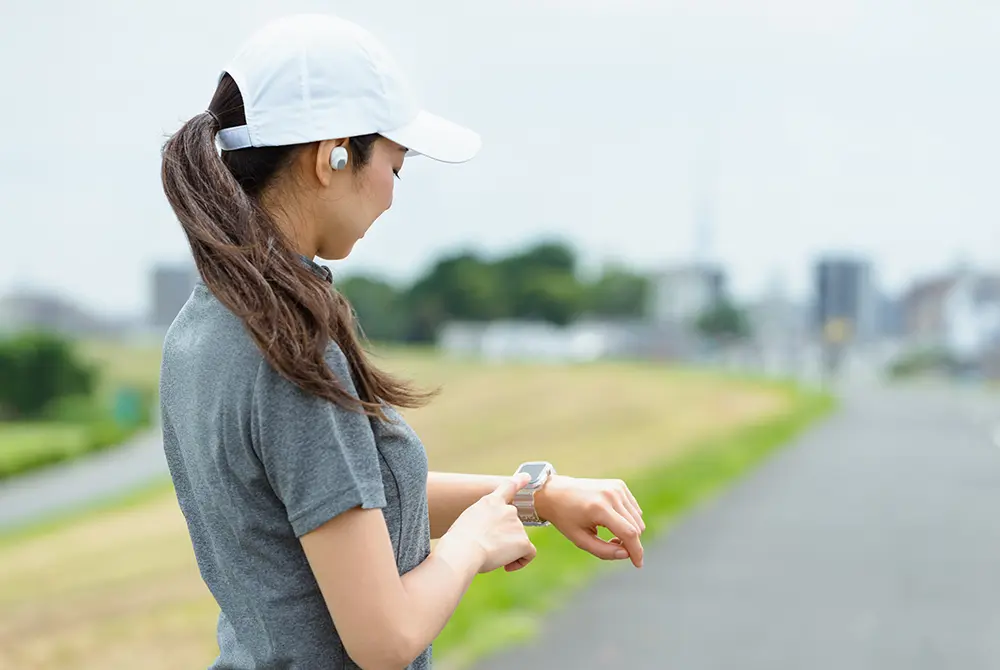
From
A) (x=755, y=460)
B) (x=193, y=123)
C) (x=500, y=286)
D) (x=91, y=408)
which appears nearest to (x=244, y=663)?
(x=193, y=123)

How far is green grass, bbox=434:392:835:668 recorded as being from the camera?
184 inches

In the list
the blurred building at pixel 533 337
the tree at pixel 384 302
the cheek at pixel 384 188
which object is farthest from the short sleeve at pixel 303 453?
the tree at pixel 384 302

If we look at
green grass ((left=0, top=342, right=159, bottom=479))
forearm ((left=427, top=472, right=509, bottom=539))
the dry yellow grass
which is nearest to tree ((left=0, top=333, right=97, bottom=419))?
green grass ((left=0, top=342, right=159, bottom=479))

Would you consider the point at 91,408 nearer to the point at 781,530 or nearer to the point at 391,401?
the point at 781,530

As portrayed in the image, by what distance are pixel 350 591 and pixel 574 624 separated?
4156mm

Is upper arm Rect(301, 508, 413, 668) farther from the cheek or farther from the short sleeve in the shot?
the cheek

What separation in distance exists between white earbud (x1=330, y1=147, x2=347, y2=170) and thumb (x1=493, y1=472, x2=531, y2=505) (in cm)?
40

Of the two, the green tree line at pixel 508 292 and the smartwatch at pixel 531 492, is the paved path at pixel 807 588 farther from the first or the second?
the green tree line at pixel 508 292

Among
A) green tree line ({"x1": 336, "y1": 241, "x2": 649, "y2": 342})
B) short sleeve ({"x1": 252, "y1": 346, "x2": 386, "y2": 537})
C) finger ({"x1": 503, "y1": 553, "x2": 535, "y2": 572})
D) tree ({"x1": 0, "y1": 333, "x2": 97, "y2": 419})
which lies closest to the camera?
short sleeve ({"x1": 252, "y1": 346, "x2": 386, "y2": 537})

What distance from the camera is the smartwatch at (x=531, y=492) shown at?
1364 millimetres

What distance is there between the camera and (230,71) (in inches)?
44.8

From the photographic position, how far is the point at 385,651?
1066 mm

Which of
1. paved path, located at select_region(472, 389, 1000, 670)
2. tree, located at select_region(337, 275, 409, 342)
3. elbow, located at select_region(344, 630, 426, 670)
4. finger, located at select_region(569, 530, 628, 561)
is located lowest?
tree, located at select_region(337, 275, 409, 342)

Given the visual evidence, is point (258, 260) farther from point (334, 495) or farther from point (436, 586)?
point (436, 586)
